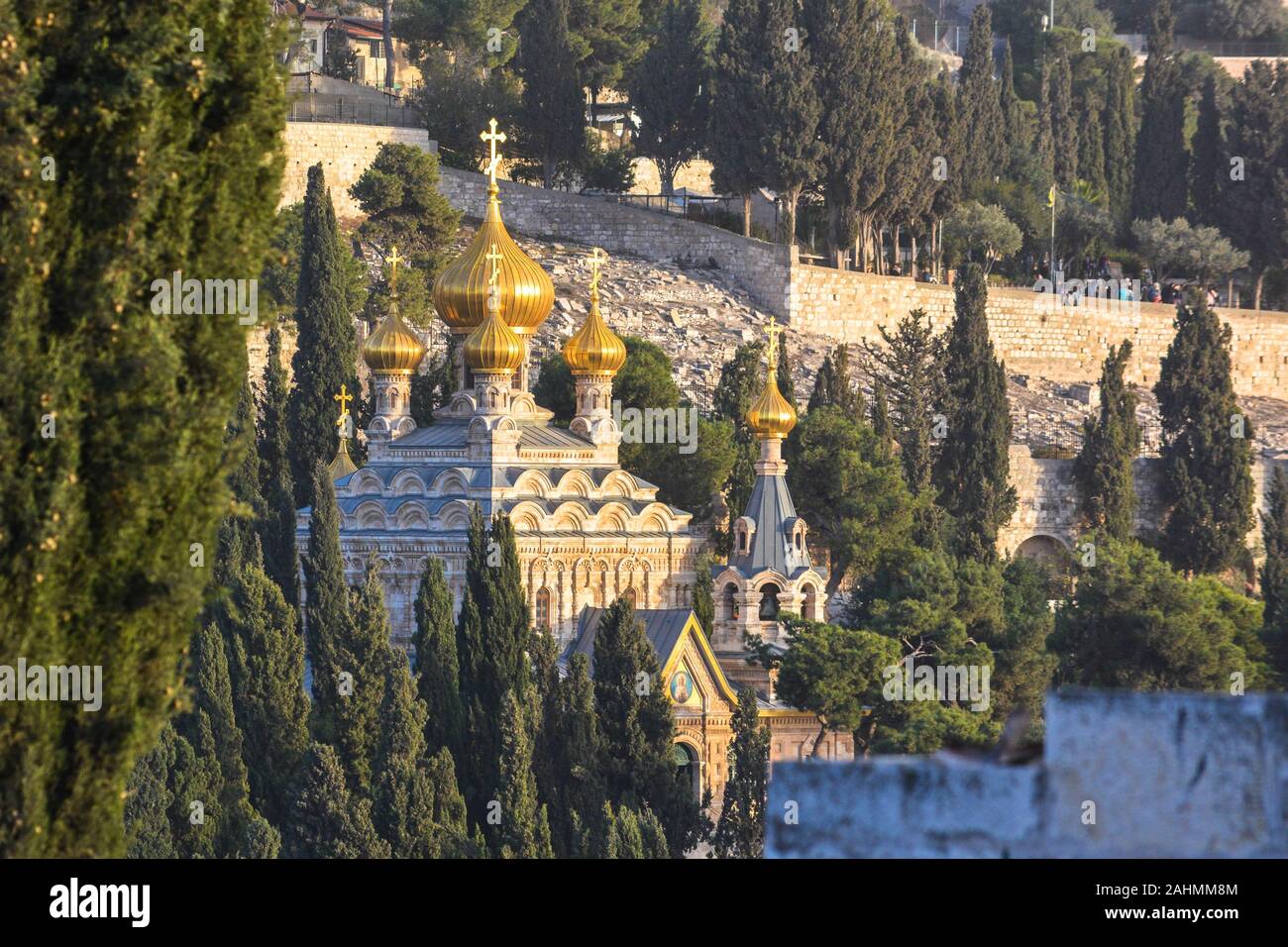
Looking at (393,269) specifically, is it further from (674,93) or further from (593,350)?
(674,93)

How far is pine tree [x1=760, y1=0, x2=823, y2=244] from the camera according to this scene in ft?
214

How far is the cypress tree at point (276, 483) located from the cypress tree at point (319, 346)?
279mm

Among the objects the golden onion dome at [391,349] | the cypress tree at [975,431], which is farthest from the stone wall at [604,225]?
the golden onion dome at [391,349]

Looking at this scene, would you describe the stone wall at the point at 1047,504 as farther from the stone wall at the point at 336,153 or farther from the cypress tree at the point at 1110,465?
the stone wall at the point at 336,153

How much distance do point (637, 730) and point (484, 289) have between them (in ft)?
38.7

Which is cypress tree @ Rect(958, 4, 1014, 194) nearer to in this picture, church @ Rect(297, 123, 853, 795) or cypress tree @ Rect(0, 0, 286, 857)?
church @ Rect(297, 123, 853, 795)

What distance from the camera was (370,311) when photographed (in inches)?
2398

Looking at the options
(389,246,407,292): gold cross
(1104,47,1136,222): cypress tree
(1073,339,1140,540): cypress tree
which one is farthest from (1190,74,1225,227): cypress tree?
(389,246,407,292): gold cross

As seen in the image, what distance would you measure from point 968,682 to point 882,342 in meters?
19.0

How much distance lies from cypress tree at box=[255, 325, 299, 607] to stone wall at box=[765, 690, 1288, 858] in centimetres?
3100

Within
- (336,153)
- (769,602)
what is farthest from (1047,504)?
(336,153)

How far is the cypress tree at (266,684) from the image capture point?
4162cm

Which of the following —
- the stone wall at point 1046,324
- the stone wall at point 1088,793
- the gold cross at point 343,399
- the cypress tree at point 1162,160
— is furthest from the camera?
the cypress tree at point 1162,160

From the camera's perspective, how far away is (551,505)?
167 feet
